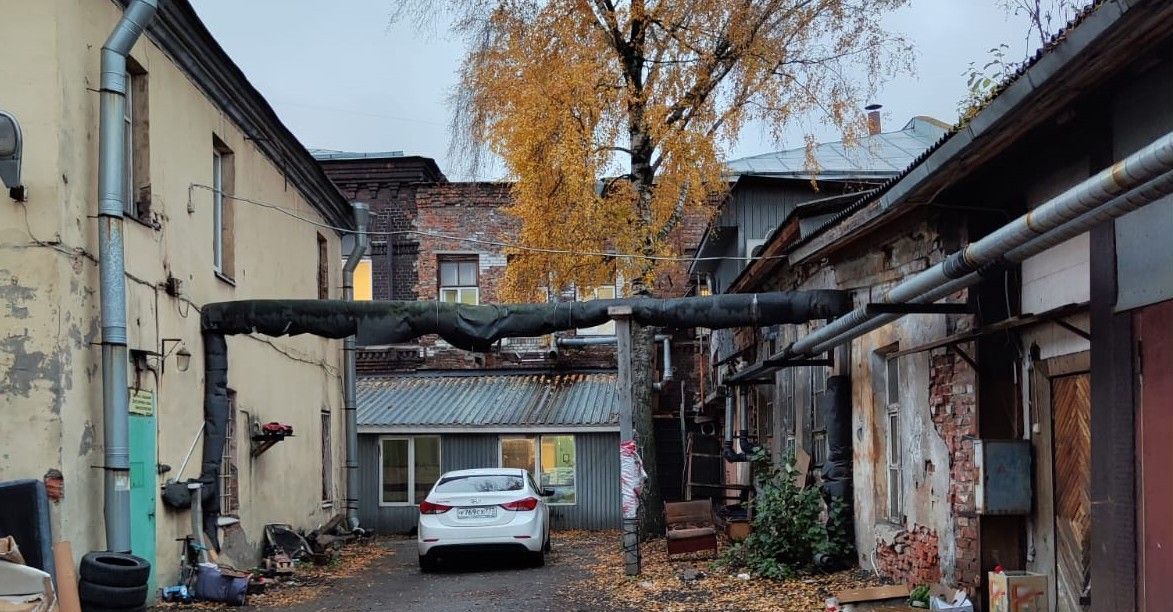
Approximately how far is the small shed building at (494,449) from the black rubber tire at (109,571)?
42.4 feet

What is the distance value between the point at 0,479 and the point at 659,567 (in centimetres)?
777

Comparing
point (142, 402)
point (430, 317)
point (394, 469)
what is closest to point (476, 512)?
point (430, 317)

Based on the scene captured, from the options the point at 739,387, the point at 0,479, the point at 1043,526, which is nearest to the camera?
the point at 1043,526

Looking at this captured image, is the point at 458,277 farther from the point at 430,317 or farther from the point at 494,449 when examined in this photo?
the point at 430,317

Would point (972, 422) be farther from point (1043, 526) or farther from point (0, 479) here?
point (0, 479)

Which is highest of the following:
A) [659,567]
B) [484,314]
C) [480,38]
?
[480,38]

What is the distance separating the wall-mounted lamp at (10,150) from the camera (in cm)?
903

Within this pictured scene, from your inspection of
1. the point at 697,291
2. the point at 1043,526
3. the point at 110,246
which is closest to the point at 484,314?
the point at 110,246

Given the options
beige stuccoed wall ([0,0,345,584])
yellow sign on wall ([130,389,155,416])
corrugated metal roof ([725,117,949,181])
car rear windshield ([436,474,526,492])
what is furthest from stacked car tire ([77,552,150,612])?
corrugated metal roof ([725,117,949,181])

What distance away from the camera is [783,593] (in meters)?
10.9

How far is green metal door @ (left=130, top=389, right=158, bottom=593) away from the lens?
10.6 meters

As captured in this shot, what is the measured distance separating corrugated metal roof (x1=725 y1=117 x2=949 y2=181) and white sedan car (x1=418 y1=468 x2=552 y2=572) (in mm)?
7334

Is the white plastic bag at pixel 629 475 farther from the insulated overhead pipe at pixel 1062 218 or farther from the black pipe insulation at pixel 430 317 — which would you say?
the insulated overhead pipe at pixel 1062 218

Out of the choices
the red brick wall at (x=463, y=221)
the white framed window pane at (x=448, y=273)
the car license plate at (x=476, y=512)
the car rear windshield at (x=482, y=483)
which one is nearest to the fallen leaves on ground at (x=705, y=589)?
the car license plate at (x=476, y=512)
